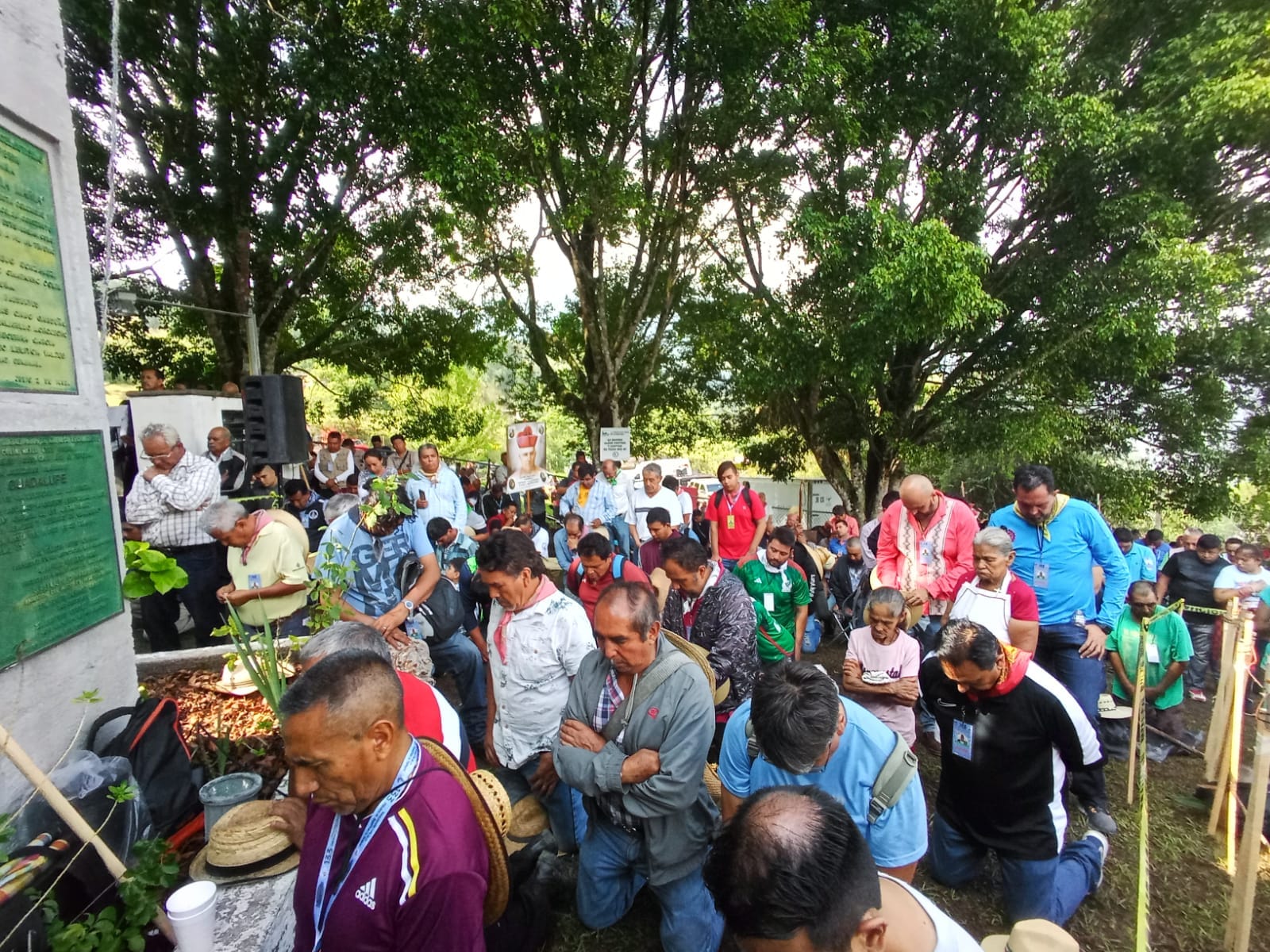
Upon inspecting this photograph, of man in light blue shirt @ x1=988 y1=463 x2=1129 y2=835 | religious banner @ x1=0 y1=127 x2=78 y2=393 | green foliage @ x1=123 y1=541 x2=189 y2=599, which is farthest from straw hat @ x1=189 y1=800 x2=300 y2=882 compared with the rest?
man in light blue shirt @ x1=988 y1=463 x2=1129 y2=835

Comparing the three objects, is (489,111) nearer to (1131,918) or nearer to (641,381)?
(641,381)

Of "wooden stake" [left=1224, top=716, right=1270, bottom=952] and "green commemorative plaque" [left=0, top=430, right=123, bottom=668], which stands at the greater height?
"green commemorative plaque" [left=0, top=430, right=123, bottom=668]

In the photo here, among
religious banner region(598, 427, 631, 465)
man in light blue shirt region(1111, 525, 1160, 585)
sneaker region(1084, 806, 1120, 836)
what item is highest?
religious banner region(598, 427, 631, 465)

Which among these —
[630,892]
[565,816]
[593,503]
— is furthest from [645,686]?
[593,503]

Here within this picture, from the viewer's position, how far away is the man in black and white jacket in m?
3.03

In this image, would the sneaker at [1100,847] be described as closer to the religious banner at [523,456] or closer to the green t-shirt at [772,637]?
the green t-shirt at [772,637]

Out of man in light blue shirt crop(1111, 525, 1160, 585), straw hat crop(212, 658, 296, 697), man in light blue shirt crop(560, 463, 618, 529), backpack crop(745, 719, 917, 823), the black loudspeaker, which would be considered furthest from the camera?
man in light blue shirt crop(560, 463, 618, 529)

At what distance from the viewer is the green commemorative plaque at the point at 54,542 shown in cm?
275

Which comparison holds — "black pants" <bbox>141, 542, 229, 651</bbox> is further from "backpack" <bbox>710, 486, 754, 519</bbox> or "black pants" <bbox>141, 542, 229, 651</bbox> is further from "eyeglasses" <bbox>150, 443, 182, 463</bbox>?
"backpack" <bbox>710, 486, 754, 519</bbox>

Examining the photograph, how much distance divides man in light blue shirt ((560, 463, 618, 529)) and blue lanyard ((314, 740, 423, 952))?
647 cm

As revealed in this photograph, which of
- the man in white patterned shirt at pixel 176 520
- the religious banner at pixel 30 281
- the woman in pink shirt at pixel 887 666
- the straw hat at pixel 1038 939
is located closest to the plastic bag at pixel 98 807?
the religious banner at pixel 30 281

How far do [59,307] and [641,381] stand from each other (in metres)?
11.8

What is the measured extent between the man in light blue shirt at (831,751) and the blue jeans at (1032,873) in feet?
3.70

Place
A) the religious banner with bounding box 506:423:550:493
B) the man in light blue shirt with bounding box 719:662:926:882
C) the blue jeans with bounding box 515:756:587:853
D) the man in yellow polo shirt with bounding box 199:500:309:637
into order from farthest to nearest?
1. the religious banner with bounding box 506:423:550:493
2. the man in yellow polo shirt with bounding box 199:500:309:637
3. the blue jeans with bounding box 515:756:587:853
4. the man in light blue shirt with bounding box 719:662:926:882
